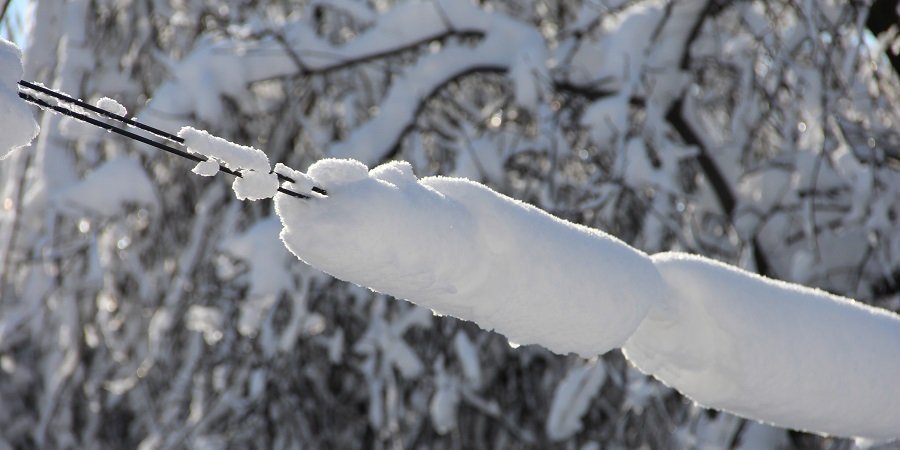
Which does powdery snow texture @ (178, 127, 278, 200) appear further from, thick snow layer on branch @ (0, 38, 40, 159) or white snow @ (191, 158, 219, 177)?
thick snow layer on branch @ (0, 38, 40, 159)

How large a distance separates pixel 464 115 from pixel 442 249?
2608 millimetres

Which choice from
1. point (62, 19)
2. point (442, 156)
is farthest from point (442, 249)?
point (442, 156)

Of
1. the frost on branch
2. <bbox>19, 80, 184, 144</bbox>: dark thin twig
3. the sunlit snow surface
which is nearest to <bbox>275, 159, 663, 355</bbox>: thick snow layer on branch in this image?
the sunlit snow surface

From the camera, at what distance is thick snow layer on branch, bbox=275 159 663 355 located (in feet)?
3.14

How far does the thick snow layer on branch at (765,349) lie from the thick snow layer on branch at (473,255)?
0.07m

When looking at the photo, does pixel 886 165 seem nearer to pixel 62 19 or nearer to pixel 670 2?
pixel 670 2

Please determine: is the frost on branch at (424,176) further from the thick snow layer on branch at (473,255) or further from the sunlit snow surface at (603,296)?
the thick snow layer on branch at (473,255)

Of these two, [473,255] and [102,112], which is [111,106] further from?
[473,255]

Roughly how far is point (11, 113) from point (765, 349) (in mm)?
907

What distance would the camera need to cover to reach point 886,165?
2.82 m

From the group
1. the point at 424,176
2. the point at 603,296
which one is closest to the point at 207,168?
the point at 603,296

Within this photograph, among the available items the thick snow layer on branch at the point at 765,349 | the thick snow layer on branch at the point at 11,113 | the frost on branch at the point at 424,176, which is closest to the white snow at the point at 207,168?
the thick snow layer on branch at the point at 11,113

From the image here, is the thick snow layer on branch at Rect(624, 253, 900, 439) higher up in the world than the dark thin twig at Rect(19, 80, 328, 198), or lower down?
lower down

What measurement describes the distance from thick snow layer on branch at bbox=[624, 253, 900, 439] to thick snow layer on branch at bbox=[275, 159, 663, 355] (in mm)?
71
